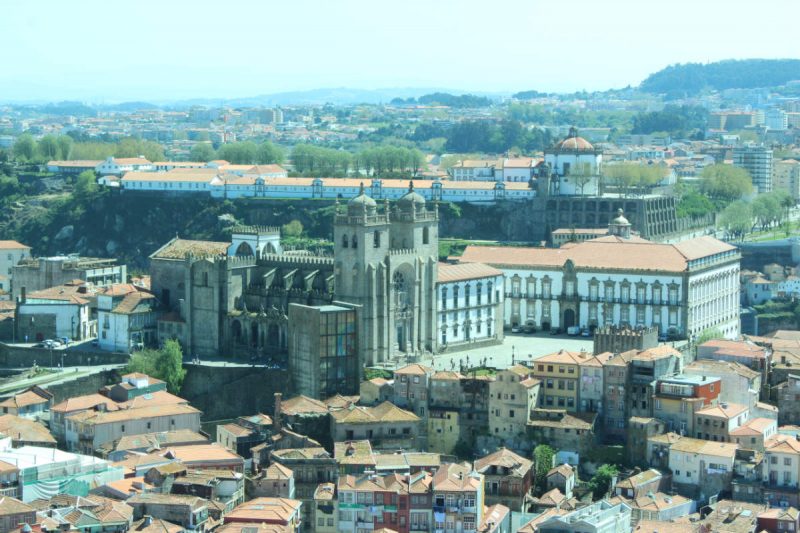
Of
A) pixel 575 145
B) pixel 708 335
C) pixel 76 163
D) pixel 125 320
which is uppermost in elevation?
pixel 575 145

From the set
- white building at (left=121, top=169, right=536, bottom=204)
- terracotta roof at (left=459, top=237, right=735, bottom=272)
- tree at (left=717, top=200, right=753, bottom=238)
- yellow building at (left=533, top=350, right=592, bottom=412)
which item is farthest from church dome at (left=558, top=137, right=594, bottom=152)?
yellow building at (left=533, top=350, right=592, bottom=412)

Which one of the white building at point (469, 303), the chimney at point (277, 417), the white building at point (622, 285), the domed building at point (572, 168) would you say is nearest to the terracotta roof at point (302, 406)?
the chimney at point (277, 417)

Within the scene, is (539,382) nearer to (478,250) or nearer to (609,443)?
(609,443)

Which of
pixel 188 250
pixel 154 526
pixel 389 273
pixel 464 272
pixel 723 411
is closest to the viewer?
pixel 154 526

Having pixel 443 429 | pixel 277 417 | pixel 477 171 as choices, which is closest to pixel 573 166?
pixel 477 171

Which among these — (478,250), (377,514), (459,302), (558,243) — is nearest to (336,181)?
(558,243)

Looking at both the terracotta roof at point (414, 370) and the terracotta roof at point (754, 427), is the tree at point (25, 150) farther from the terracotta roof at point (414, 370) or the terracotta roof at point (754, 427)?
the terracotta roof at point (754, 427)

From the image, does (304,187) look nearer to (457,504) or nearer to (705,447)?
(705,447)
